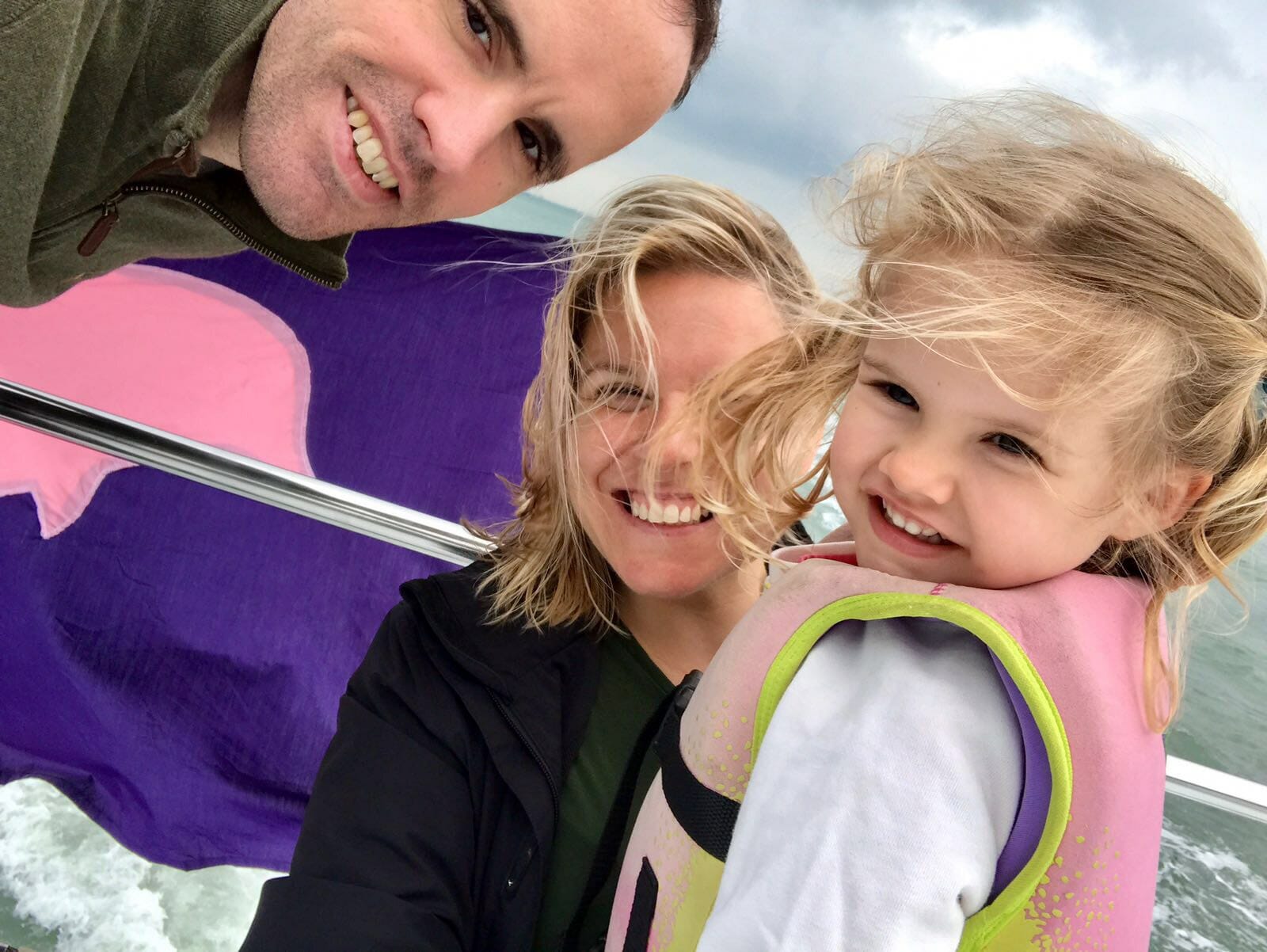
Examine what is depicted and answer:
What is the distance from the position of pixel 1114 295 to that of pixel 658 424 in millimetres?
555

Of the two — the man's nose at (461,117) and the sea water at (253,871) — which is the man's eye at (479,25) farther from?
the sea water at (253,871)

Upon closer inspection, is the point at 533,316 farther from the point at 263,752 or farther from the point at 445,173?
the point at 263,752

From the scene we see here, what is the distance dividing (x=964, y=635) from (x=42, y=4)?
1229mm

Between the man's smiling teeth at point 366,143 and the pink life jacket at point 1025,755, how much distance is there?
1.13m

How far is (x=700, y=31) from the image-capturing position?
71.7 inches

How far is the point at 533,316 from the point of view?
2.22 m

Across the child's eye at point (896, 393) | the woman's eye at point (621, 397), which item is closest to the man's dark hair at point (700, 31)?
the woman's eye at point (621, 397)

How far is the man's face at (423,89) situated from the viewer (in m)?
1.62

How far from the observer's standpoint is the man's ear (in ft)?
2.95

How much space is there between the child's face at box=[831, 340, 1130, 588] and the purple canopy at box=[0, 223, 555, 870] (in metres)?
1.36

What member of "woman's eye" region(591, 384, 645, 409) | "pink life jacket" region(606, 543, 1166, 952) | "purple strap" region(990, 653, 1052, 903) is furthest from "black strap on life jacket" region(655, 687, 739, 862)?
"woman's eye" region(591, 384, 645, 409)

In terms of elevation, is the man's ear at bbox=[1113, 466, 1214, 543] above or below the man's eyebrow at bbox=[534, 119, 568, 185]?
below

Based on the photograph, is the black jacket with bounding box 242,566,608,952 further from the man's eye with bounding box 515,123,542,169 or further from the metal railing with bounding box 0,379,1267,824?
the man's eye with bounding box 515,123,542,169

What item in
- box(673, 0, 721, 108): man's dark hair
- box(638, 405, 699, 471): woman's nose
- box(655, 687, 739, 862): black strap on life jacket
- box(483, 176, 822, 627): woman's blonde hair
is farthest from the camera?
box(673, 0, 721, 108): man's dark hair
